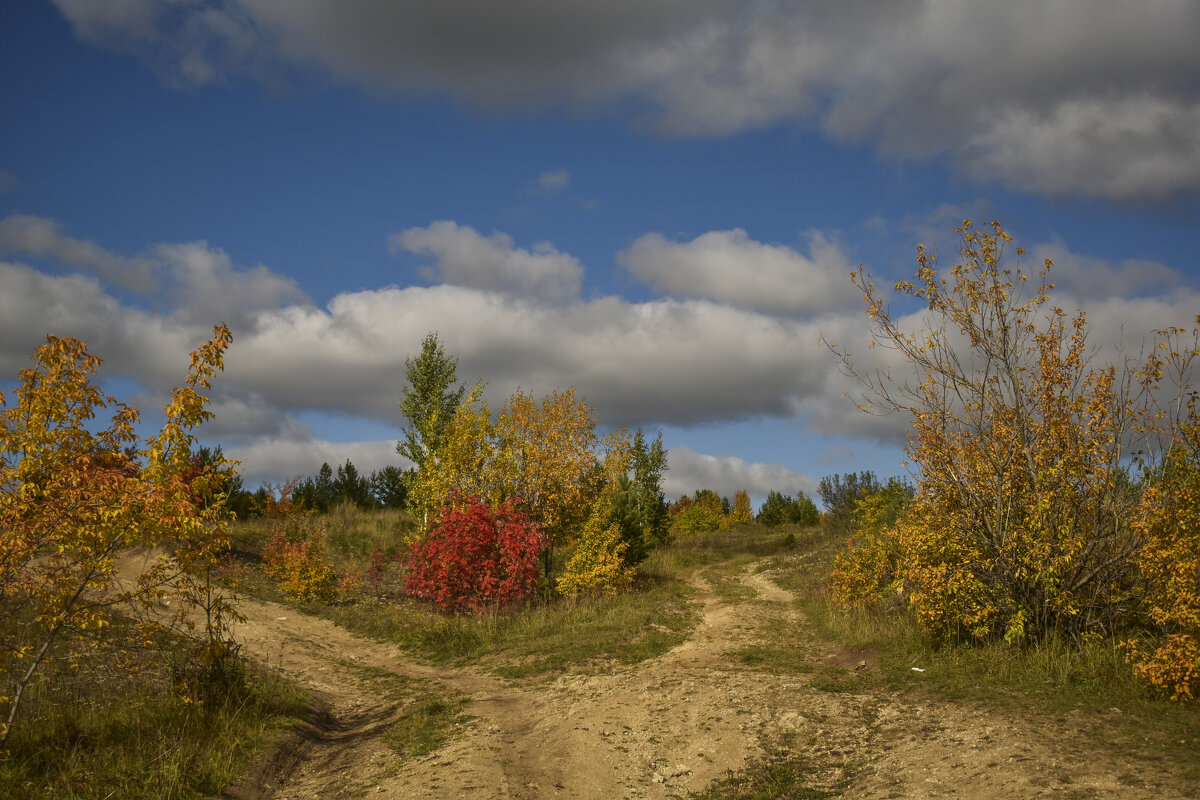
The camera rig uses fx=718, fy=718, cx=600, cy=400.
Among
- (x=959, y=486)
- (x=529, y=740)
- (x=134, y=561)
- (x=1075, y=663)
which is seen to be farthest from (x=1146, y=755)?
(x=134, y=561)

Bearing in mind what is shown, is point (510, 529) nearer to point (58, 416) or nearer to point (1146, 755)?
point (58, 416)

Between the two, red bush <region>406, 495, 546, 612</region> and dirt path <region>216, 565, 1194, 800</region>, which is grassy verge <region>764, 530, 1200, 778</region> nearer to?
dirt path <region>216, 565, 1194, 800</region>

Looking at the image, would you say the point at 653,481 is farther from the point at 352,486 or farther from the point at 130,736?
the point at 130,736

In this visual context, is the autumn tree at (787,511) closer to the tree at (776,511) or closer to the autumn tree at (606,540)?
the tree at (776,511)

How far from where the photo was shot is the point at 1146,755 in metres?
6.30

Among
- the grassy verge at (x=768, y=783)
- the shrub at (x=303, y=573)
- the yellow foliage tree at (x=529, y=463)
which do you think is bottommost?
the grassy verge at (x=768, y=783)

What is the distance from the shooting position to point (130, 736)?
7.57 meters

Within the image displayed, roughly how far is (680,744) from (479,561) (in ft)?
34.1

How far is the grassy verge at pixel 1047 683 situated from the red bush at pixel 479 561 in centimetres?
768

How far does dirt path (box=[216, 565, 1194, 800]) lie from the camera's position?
21.0ft

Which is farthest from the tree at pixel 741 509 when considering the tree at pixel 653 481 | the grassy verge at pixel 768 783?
the grassy verge at pixel 768 783

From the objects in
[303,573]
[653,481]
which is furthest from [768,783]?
[653,481]

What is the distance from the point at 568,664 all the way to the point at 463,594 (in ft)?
19.4

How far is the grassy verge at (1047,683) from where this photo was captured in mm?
6781
